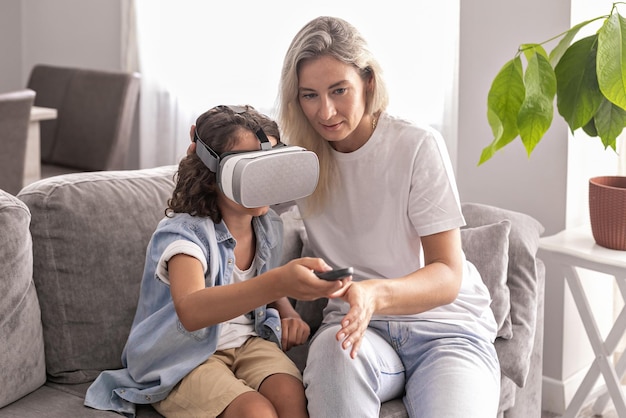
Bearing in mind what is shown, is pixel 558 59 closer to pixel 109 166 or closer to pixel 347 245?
pixel 347 245

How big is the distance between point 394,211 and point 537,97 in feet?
1.72

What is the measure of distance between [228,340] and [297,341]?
170mm

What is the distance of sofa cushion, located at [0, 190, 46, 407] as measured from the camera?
179 cm

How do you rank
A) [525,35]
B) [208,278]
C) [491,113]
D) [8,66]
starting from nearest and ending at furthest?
1. [208,278]
2. [491,113]
3. [525,35]
4. [8,66]

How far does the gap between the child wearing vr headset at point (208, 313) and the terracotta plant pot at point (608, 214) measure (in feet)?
3.09

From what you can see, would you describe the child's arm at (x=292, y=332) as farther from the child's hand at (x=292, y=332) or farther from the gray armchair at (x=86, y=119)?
the gray armchair at (x=86, y=119)

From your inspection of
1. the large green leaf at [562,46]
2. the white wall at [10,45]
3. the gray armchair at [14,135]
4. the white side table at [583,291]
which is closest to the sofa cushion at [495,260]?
the white side table at [583,291]

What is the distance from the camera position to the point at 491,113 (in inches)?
88.7

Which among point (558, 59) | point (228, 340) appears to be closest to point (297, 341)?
point (228, 340)

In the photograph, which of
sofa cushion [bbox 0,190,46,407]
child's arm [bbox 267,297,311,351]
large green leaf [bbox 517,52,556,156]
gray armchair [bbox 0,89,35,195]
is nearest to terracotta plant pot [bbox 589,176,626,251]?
large green leaf [bbox 517,52,556,156]

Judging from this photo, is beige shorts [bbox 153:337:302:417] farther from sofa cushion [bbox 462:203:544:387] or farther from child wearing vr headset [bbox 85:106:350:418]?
sofa cushion [bbox 462:203:544:387]

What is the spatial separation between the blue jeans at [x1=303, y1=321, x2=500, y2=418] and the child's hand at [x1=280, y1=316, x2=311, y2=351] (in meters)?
0.06

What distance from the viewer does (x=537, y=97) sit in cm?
217

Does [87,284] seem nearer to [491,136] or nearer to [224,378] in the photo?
[224,378]
